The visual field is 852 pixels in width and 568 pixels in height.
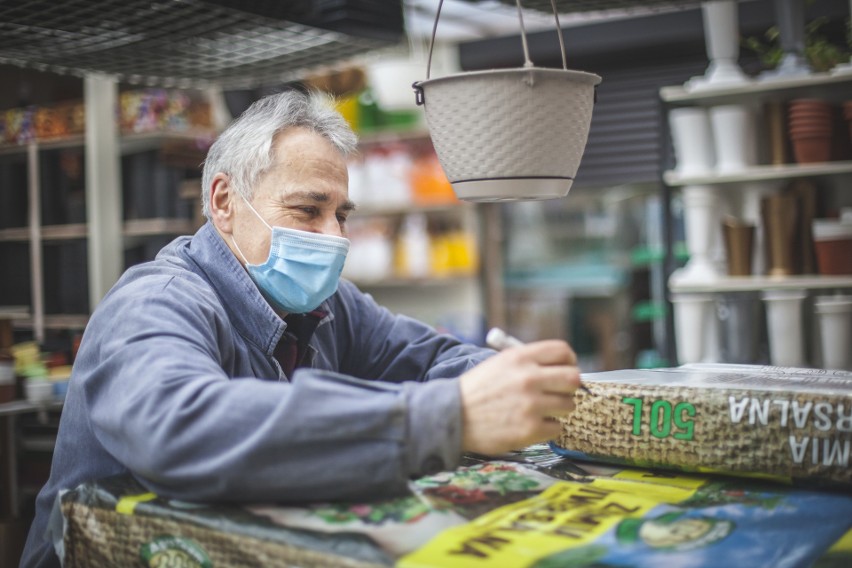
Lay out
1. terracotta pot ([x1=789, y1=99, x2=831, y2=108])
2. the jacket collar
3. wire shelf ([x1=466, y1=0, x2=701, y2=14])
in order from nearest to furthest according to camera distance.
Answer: the jacket collar, wire shelf ([x1=466, y1=0, x2=701, y2=14]), terracotta pot ([x1=789, y1=99, x2=831, y2=108])

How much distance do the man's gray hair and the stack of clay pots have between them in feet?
7.89

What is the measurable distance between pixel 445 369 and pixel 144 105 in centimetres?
417

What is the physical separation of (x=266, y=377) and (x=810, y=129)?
273 cm

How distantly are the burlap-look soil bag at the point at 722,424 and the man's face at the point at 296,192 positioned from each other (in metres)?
0.57

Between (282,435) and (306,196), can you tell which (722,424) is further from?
(306,196)

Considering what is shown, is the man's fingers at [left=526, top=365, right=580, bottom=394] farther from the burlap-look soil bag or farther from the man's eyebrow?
the man's eyebrow

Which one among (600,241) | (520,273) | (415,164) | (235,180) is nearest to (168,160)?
(415,164)

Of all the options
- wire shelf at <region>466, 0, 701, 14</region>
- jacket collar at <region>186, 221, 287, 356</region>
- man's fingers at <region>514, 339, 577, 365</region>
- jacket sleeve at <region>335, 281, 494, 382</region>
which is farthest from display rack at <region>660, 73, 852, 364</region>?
man's fingers at <region>514, 339, 577, 365</region>

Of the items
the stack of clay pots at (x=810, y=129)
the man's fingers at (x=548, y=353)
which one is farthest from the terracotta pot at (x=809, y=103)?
the man's fingers at (x=548, y=353)

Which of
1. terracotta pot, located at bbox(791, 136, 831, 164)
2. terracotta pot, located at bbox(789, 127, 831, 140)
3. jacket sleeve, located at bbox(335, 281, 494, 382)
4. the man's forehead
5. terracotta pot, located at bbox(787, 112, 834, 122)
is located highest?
terracotta pot, located at bbox(787, 112, 834, 122)

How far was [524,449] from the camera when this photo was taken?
1312 mm

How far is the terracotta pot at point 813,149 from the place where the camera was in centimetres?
329

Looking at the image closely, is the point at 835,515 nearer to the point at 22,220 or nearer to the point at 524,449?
the point at 524,449

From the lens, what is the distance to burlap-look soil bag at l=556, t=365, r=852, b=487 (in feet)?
3.21
